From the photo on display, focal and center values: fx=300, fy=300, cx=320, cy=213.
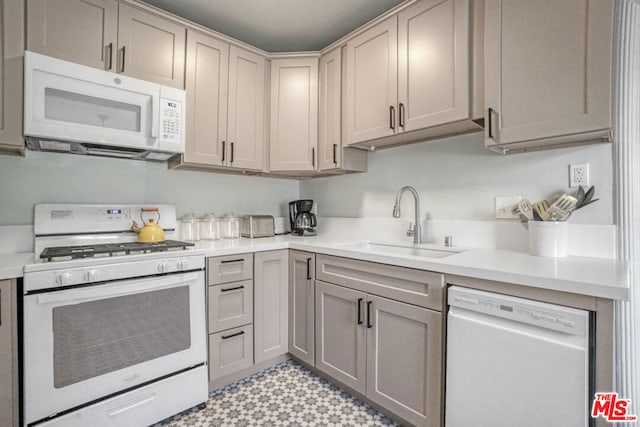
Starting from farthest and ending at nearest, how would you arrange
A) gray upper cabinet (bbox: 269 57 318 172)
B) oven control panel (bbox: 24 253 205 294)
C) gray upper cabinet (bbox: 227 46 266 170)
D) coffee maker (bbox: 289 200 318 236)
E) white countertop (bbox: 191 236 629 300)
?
coffee maker (bbox: 289 200 318 236) → gray upper cabinet (bbox: 269 57 318 172) → gray upper cabinet (bbox: 227 46 266 170) → oven control panel (bbox: 24 253 205 294) → white countertop (bbox: 191 236 629 300)

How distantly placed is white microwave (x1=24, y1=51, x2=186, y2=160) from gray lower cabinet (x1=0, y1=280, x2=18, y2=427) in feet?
2.42

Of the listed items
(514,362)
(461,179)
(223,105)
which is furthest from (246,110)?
(514,362)

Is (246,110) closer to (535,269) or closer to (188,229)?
(188,229)

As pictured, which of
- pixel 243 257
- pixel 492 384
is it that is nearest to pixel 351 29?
pixel 243 257

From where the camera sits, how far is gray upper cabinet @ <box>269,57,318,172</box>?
232cm

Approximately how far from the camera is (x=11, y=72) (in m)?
1.41

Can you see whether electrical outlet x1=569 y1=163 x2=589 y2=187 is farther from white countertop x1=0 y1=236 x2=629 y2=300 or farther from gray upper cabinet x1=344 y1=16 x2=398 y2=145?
gray upper cabinet x1=344 y1=16 x2=398 y2=145

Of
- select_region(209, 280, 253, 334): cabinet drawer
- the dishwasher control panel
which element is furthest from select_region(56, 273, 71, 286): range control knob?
the dishwasher control panel

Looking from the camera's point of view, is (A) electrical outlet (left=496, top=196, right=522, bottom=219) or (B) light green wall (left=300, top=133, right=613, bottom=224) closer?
(B) light green wall (left=300, top=133, right=613, bottom=224)

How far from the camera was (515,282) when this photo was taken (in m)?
1.06

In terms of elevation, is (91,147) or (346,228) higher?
(91,147)

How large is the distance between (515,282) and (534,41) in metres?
1.03

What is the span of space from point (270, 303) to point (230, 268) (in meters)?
0.39

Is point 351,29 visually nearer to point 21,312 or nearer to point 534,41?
point 534,41
